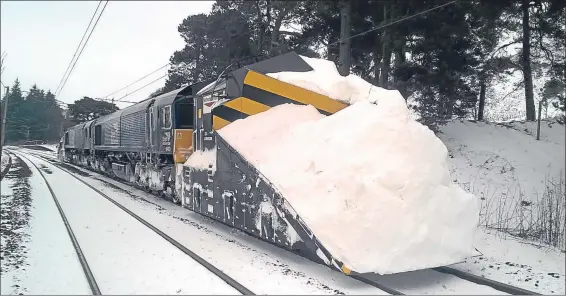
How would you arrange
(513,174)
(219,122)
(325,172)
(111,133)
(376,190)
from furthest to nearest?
1. (111,133)
2. (513,174)
3. (219,122)
4. (325,172)
5. (376,190)

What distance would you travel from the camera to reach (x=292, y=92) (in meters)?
6.30

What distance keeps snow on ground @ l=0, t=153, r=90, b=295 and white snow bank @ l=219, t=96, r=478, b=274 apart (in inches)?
99.0

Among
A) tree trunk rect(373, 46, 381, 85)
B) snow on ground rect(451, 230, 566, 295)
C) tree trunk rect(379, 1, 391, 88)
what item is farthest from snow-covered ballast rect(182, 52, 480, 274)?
tree trunk rect(373, 46, 381, 85)

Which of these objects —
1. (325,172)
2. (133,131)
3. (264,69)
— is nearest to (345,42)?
(133,131)

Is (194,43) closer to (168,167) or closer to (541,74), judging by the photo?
(168,167)

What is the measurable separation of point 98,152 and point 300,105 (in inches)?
744

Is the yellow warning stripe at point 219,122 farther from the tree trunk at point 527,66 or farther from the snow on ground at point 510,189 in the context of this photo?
the tree trunk at point 527,66

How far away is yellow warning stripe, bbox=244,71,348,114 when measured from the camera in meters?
6.28

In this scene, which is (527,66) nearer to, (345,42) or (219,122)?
(345,42)

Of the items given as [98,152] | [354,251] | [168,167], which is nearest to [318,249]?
[354,251]

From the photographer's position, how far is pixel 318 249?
166 inches

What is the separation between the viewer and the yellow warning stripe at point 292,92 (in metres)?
6.28

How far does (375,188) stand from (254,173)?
161cm

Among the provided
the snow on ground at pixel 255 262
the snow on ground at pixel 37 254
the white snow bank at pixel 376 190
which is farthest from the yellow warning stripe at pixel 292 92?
the snow on ground at pixel 37 254
